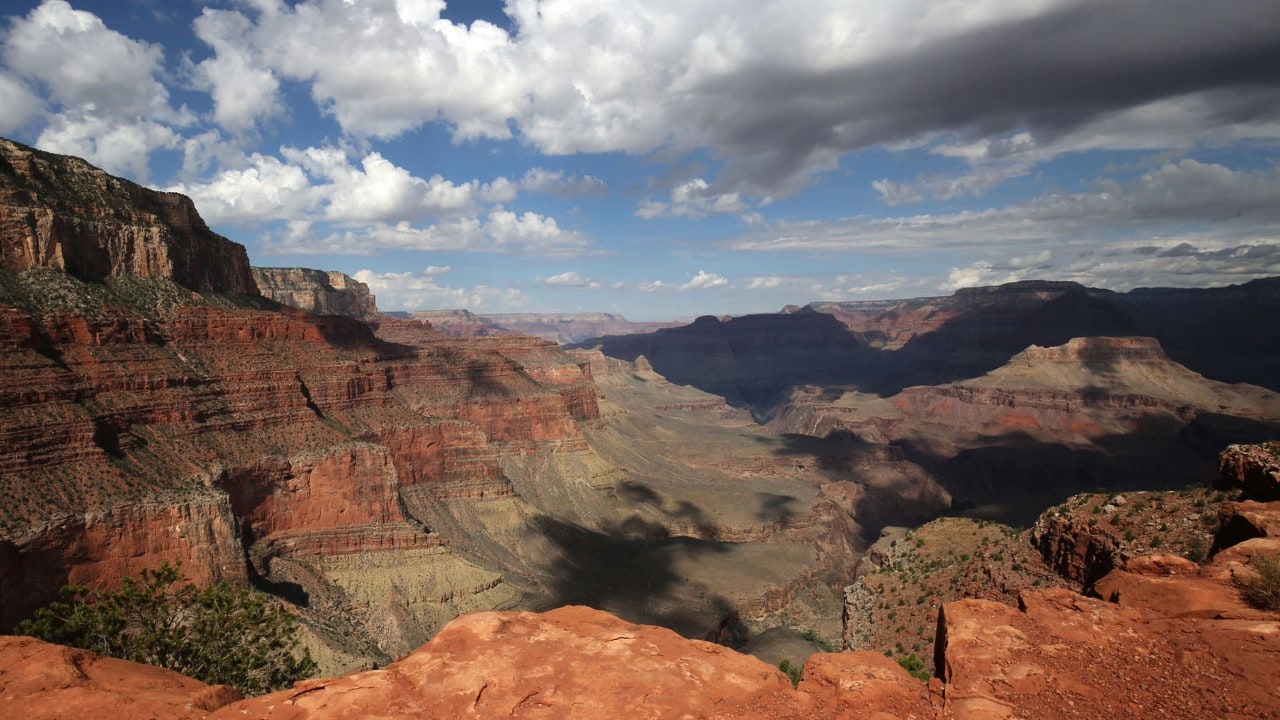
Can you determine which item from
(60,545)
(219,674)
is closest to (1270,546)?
(219,674)

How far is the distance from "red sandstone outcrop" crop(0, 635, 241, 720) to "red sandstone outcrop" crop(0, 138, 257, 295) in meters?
46.6

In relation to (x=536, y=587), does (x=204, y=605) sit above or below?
above

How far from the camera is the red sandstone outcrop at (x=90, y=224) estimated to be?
48.3 meters

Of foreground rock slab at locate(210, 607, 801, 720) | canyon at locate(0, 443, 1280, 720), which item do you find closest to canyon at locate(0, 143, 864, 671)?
canyon at locate(0, 443, 1280, 720)

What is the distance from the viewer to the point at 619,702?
1387 cm

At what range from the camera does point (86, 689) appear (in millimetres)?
14453

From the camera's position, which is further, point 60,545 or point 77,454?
point 77,454

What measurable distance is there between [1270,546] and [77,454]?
187 feet

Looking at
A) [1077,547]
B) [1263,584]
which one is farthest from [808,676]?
[1077,547]

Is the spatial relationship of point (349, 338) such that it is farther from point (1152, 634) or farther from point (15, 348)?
point (1152, 634)

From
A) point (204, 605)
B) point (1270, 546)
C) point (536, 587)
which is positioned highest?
point (1270, 546)

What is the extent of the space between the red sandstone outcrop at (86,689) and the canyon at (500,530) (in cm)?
9

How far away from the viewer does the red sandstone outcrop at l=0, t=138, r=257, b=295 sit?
48.3 meters

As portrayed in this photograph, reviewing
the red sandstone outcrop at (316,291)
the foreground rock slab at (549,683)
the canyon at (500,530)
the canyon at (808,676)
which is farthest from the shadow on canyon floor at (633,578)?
the red sandstone outcrop at (316,291)
